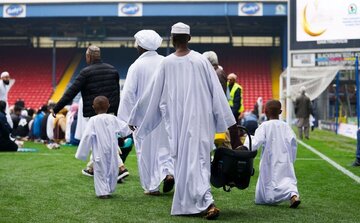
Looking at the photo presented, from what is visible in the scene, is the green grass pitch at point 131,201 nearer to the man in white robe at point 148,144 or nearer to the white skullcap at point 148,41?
the man in white robe at point 148,144

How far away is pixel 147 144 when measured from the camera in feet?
22.5

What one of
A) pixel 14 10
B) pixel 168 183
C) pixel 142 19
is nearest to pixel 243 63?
pixel 142 19

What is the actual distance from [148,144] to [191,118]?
1.63m

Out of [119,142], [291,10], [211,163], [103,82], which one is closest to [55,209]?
[211,163]

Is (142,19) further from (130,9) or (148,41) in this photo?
(148,41)

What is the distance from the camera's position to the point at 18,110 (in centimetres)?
1972

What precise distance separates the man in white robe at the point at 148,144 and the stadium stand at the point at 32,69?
1137 inches

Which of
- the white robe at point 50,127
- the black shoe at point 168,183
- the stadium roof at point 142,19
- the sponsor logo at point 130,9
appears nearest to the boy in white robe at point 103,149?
the black shoe at point 168,183

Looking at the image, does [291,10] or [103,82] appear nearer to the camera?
[103,82]

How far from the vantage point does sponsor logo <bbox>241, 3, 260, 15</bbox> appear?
31767 mm

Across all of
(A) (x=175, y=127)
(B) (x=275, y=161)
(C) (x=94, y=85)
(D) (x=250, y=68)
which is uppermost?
(D) (x=250, y=68)

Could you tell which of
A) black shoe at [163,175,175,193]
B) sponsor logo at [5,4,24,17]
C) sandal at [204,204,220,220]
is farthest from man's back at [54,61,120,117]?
sponsor logo at [5,4,24,17]

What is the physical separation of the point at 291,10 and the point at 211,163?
12715mm

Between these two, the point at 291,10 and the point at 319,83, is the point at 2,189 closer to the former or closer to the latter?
the point at 291,10
